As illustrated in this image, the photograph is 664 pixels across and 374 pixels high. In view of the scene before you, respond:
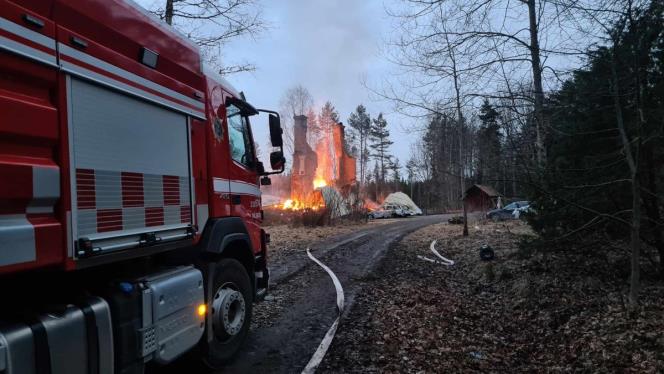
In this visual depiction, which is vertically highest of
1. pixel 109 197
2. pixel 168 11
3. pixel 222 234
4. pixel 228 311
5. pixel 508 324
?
pixel 168 11

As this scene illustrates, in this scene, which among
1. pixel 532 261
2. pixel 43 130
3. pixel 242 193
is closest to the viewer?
pixel 43 130

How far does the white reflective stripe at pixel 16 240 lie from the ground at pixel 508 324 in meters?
3.35

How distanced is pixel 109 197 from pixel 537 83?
24.2ft

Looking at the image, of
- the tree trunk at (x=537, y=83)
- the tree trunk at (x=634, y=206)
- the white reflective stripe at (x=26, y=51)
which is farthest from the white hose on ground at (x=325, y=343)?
the tree trunk at (x=537, y=83)

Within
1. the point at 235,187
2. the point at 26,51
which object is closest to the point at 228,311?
the point at 235,187

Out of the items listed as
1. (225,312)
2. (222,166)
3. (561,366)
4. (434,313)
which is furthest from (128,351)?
(434,313)

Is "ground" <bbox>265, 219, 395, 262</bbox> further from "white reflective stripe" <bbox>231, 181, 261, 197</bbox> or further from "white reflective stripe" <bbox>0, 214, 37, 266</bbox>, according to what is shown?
"white reflective stripe" <bbox>0, 214, 37, 266</bbox>

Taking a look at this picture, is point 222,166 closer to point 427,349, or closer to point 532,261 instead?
point 427,349

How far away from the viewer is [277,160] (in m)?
6.62

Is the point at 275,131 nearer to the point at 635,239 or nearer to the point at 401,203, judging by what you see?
the point at 635,239

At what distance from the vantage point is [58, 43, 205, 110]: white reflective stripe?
3153 mm

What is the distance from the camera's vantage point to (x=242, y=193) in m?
5.93

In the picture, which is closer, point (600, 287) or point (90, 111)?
point (90, 111)

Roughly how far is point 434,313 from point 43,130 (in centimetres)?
604
